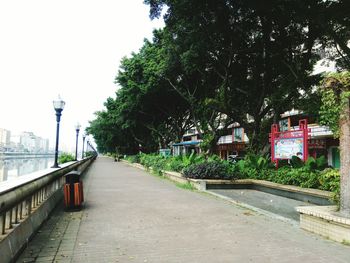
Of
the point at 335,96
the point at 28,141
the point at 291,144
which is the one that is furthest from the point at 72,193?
the point at 291,144

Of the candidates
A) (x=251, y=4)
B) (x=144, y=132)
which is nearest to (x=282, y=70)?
(x=251, y=4)

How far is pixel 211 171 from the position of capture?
14922 millimetres

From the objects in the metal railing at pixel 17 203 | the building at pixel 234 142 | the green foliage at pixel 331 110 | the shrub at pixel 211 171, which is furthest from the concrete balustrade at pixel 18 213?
the building at pixel 234 142

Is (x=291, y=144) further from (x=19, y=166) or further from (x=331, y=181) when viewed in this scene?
(x=19, y=166)

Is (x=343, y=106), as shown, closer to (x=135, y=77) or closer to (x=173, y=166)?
(x=173, y=166)

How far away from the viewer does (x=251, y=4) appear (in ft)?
48.2

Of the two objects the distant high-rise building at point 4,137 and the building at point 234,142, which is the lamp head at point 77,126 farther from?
the building at point 234,142

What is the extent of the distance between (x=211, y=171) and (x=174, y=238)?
8772 mm

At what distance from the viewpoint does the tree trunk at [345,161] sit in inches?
247

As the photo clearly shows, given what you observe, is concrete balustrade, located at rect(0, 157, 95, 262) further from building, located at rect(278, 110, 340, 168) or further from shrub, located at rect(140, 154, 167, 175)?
building, located at rect(278, 110, 340, 168)

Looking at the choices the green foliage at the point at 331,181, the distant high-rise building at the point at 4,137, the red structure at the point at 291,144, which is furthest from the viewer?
the red structure at the point at 291,144

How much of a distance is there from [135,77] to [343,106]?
23948mm

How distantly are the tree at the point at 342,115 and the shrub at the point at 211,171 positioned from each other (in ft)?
27.6

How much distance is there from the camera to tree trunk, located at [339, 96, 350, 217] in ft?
20.6
